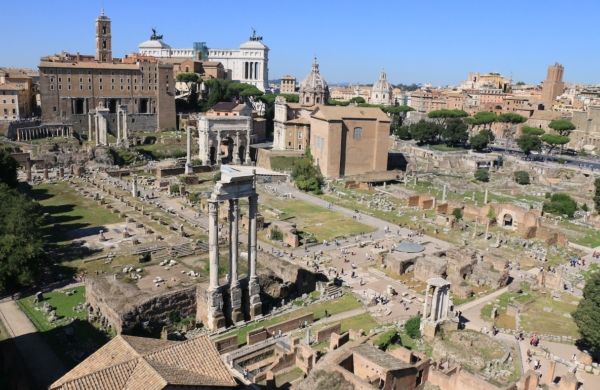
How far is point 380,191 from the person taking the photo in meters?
62.9

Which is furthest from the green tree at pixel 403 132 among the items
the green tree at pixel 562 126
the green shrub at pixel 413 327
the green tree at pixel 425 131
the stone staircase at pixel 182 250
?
the green shrub at pixel 413 327

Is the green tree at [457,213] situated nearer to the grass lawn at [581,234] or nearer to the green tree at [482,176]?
the grass lawn at [581,234]

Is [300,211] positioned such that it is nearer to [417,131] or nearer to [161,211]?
[161,211]

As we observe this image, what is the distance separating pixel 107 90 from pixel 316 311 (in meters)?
64.0

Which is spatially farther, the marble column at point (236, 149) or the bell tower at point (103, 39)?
the bell tower at point (103, 39)

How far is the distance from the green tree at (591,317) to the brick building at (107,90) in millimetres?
64373

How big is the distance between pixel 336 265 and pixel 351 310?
24.8 feet

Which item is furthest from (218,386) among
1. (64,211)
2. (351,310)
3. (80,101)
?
(80,101)

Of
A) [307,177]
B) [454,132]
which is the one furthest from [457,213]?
[454,132]

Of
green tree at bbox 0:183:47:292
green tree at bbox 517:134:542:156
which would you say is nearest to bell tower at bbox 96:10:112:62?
green tree at bbox 0:183:47:292

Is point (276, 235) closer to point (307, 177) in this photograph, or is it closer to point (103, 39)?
point (307, 177)

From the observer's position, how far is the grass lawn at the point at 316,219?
149ft

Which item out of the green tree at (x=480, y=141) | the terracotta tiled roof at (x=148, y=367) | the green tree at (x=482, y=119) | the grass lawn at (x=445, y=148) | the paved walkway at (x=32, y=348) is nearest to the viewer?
the terracotta tiled roof at (x=148, y=367)

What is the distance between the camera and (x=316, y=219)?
4909 centimetres
